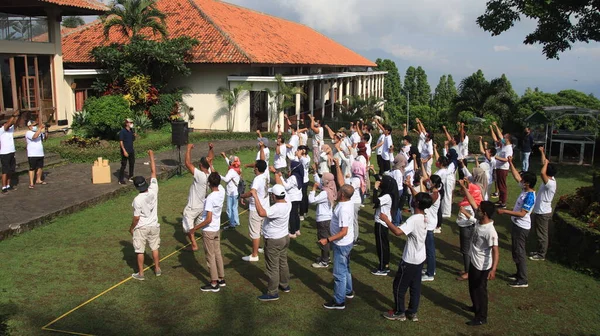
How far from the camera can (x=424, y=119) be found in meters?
40.0

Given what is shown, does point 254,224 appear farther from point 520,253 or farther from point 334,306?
point 520,253

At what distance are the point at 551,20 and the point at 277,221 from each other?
1523 centimetres

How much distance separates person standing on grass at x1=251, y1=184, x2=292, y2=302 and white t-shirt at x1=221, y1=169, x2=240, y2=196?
2.27 m

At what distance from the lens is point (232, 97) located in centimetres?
2295

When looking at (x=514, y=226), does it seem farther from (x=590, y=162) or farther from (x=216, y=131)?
(x=216, y=131)

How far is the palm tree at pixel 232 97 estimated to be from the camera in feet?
74.7

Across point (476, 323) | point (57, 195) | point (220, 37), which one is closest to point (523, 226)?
point (476, 323)

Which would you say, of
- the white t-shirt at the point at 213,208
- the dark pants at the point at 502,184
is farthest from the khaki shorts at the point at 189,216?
the dark pants at the point at 502,184

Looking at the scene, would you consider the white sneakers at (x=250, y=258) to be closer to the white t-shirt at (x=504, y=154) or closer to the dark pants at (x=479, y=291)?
the dark pants at (x=479, y=291)

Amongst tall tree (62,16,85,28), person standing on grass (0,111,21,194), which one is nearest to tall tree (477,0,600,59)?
person standing on grass (0,111,21,194)

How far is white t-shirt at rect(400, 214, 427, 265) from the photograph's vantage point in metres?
5.94

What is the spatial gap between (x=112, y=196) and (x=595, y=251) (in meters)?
10.1

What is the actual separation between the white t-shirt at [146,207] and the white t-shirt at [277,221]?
70.9 inches

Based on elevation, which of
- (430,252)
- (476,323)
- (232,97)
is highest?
(232,97)
